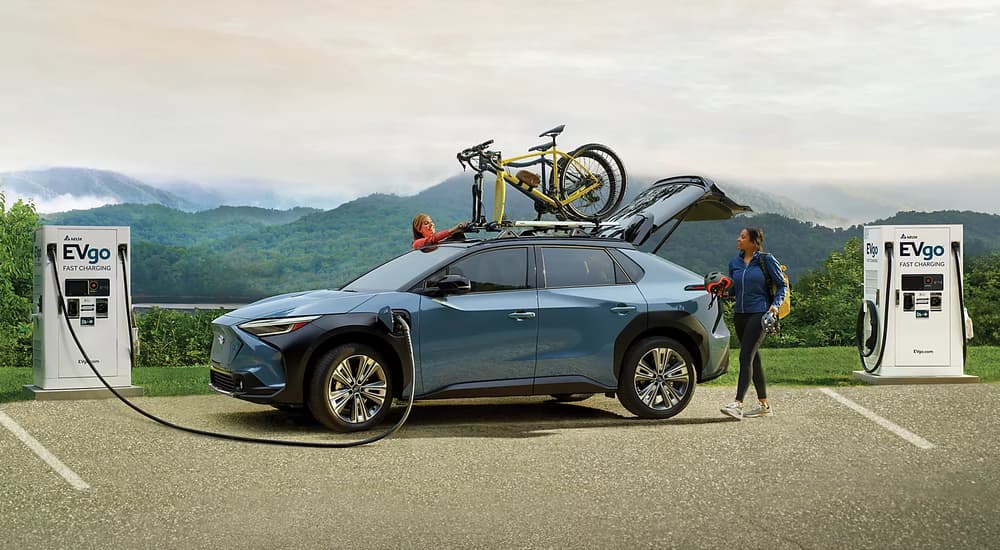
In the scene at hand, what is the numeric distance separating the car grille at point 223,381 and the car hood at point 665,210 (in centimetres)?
612

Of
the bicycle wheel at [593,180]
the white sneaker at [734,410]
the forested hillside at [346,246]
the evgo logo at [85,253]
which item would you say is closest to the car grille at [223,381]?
the evgo logo at [85,253]

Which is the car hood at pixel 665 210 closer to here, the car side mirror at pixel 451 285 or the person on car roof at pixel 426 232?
the person on car roof at pixel 426 232

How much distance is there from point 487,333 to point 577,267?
1.25 metres

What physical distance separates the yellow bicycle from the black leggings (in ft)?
12.1

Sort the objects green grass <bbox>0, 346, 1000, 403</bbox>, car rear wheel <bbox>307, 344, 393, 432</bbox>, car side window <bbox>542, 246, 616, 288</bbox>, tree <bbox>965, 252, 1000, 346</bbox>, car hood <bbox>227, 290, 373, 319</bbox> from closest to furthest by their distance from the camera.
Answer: car rear wheel <bbox>307, 344, 393, 432</bbox>
car hood <bbox>227, 290, 373, 319</bbox>
car side window <bbox>542, 246, 616, 288</bbox>
green grass <bbox>0, 346, 1000, 403</bbox>
tree <bbox>965, 252, 1000, 346</bbox>

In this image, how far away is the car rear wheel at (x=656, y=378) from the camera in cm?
1079

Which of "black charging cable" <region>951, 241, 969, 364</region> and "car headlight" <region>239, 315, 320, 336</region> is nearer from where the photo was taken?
"car headlight" <region>239, 315, 320, 336</region>

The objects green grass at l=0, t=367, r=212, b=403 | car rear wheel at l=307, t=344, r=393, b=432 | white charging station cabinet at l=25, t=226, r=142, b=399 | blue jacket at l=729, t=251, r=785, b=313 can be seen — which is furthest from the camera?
green grass at l=0, t=367, r=212, b=403

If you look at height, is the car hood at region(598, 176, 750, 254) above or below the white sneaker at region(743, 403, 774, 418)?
above

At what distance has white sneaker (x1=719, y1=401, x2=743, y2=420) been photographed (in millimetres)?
11101

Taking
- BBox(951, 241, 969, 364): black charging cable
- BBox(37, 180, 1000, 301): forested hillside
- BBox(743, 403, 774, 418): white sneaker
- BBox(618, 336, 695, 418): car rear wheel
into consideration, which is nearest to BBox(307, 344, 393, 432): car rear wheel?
BBox(618, 336, 695, 418): car rear wheel

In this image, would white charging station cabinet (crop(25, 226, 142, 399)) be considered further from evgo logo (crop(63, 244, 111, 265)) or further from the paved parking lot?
the paved parking lot

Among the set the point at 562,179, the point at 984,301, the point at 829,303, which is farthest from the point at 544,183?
the point at 984,301

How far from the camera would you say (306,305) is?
32.6ft
